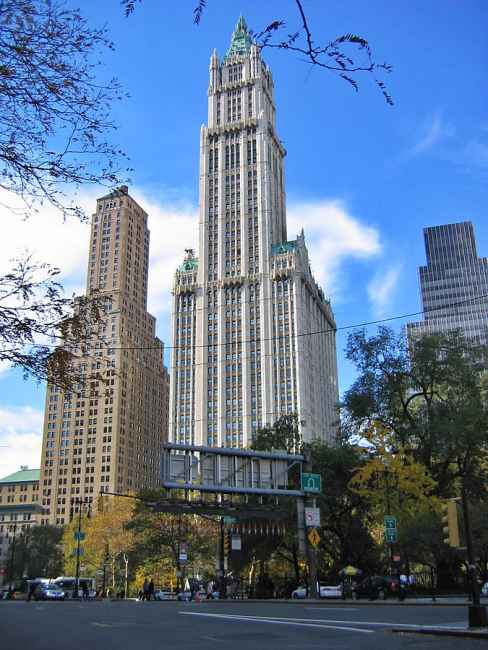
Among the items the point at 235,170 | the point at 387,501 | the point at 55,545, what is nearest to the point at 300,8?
the point at 387,501

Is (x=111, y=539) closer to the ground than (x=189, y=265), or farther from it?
closer to the ground

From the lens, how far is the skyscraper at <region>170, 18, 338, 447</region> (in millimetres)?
137500

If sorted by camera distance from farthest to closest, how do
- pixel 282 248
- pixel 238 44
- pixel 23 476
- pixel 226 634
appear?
pixel 23 476 < pixel 238 44 < pixel 282 248 < pixel 226 634

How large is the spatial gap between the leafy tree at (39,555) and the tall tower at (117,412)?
47070 millimetres

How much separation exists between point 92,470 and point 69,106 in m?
170

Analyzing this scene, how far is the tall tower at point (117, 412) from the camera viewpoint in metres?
170

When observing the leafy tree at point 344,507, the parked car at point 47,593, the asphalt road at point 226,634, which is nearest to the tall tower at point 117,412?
the parked car at point 47,593

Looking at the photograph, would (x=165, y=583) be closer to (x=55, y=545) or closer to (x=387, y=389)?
(x=55, y=545)

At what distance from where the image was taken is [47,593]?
56.3 metres

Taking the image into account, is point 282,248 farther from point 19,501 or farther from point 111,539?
point 19,501

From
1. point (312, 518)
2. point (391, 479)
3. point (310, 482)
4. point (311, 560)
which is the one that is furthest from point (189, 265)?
point (312, 518)

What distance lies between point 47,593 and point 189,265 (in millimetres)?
100148

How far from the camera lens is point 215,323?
469 ft

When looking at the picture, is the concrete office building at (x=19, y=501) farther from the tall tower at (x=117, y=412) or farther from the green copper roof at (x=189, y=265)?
the green copper roof at (x=189, y=265)
